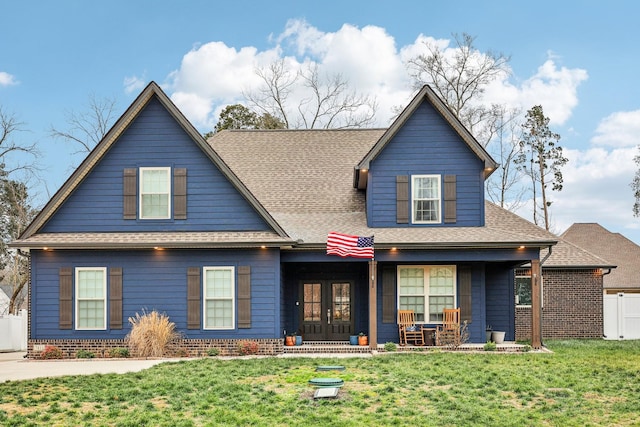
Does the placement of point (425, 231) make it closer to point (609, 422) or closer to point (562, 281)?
point (562, 281)

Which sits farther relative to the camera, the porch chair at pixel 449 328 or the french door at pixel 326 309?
the french door at pixel 326 309

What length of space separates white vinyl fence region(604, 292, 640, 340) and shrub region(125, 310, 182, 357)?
48.5 feet

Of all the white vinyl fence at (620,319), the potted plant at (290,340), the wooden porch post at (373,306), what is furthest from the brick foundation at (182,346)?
the white vinyl fence at (620,319)

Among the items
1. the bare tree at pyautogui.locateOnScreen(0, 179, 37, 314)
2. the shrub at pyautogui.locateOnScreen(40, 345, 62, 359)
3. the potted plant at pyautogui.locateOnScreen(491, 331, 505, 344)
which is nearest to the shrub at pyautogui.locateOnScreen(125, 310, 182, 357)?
the shrub at pyautogui.locateOnScreen(40, 345, 62, 359)

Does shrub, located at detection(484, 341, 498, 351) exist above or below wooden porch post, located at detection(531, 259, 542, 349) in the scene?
below

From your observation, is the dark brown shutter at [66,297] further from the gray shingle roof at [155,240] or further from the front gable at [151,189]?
the front gable at [151,189]

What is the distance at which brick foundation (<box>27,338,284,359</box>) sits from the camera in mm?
18203

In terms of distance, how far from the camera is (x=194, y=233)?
18.7 meters

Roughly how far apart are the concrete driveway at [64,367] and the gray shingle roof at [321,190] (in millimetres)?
5160

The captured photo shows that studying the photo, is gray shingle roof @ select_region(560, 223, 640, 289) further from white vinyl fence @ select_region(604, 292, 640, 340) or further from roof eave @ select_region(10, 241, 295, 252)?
roof eave @ select_region(10, 241, 295, 252)

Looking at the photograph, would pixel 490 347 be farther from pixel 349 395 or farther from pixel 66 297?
pixel 66 297

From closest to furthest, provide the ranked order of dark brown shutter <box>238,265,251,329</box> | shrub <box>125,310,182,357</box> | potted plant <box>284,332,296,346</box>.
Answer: shrub <box>125,310,182,357</box>, dark brown shutter <box>238,265,251,329</box>, potted plant <box>284,332,296,346</box>

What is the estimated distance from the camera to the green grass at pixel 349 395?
32.8ft

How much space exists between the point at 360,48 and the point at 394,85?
725 cm
